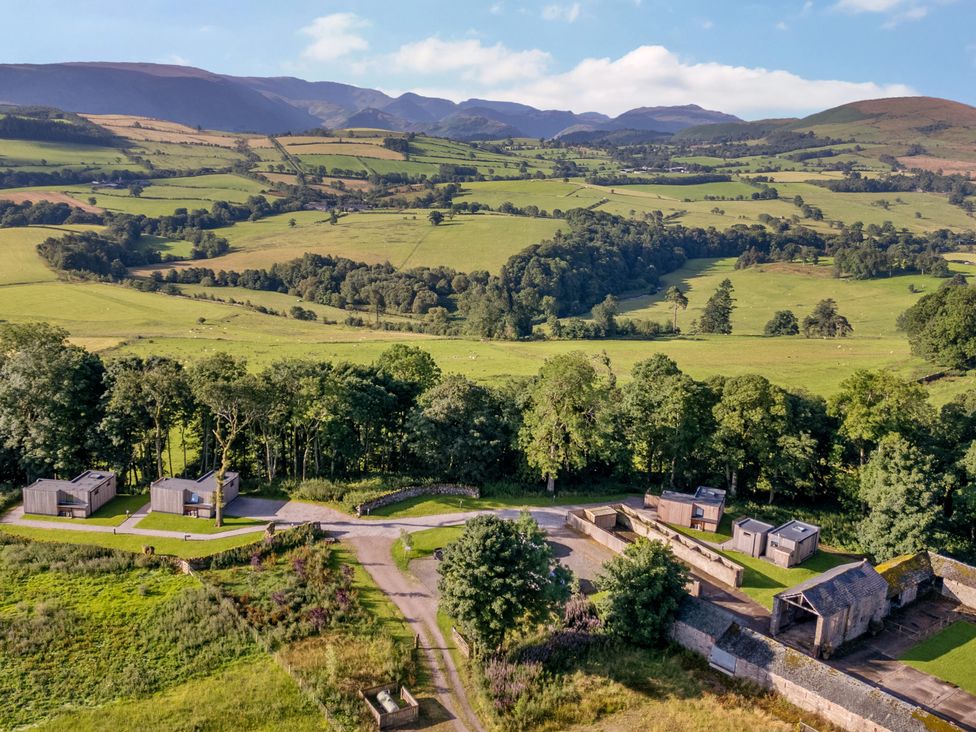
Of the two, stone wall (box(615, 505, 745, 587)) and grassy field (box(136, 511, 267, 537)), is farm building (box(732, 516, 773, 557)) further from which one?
grassy field (box(136, 511, 267, 537))

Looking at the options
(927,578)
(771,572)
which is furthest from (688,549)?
(927,578)

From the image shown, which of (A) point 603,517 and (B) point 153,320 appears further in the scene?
(B) point 153,320

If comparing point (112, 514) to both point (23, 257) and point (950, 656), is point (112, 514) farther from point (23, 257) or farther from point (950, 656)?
point (23, 257)

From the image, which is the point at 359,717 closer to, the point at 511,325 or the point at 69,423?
the point at 69,423

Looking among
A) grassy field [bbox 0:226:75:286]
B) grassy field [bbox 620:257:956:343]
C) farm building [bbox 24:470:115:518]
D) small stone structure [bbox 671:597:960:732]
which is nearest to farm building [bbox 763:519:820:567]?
small stone structure [bbox 671:597:960:732]

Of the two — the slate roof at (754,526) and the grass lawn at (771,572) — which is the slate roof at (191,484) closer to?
the grass lawn at (771,572)

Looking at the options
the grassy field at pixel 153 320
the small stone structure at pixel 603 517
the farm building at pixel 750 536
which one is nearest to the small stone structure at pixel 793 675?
the farm building at pixel 750 536
